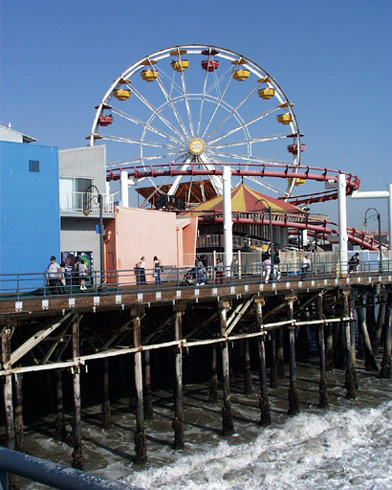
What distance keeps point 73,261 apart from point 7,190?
15.1ft

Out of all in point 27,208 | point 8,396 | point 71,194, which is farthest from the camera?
point 71,194

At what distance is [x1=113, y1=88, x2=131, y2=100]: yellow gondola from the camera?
46.9 m

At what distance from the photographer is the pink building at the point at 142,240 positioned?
1136 inches

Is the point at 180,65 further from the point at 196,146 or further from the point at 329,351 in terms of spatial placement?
the point at 329,351

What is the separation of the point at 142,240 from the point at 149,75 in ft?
71.5

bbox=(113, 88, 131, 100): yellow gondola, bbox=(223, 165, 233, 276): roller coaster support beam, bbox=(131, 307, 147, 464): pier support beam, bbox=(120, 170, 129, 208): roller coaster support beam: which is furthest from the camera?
bbox=(113, 88, 131, 100): yellow gondola

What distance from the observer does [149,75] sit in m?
47.1

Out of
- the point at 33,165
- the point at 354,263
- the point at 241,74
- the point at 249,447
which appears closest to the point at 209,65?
the point at 241,74

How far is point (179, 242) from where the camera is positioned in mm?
33562

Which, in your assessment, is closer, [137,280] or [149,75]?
[137,280]

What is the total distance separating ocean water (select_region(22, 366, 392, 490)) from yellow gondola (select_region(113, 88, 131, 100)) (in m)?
29.4

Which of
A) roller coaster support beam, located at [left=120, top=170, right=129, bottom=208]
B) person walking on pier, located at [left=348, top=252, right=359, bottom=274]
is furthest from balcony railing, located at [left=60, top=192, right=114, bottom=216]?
person walking on pier, located at [left=348, top=252, right=359, bottom=274]

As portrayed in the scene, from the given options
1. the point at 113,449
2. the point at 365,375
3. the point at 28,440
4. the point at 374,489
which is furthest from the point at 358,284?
the point at 28,440

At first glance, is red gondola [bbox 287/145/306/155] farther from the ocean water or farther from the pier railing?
the ocean water
